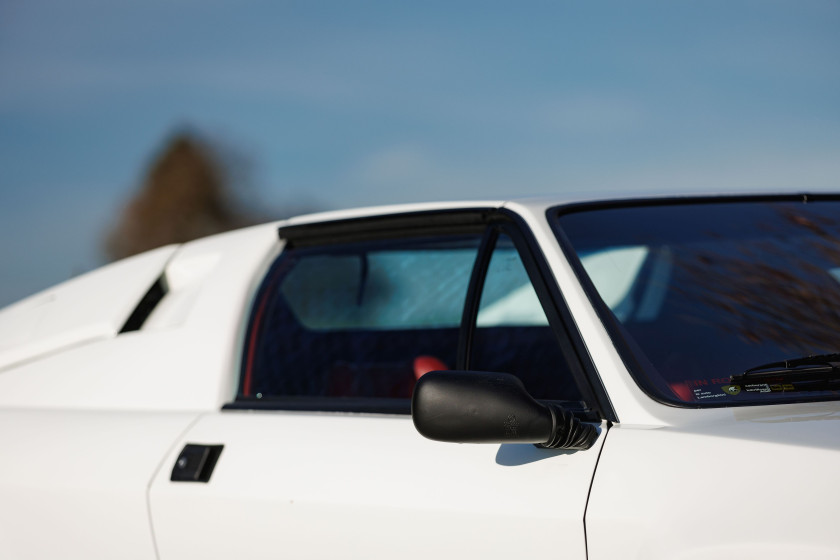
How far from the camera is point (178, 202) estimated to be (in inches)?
2803

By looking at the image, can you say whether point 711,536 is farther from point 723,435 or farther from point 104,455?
point 104,455

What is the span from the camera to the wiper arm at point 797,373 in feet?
5.76

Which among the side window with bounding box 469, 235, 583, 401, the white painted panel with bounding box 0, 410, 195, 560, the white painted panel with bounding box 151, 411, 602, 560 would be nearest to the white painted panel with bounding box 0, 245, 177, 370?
the white painted panel with bounding box 0, 410, 195, 560

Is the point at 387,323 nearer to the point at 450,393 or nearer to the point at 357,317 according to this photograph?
the point at 357,317

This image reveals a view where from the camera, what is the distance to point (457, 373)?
1.69m

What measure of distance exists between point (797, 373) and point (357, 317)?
1.86 meters

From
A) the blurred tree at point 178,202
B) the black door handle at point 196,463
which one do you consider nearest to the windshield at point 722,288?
the black door handle at point 196,463

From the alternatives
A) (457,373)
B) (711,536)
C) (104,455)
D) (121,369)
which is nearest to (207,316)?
(121,369)

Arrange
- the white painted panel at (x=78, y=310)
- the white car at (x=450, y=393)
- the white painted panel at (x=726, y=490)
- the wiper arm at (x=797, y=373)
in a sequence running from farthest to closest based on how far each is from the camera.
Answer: the white painted panel at (x=78, y=310) → the wiper arm at (x=797, y=373) → the white car at (x=450, y=393) → the white painted panel at (x=726, y=490)

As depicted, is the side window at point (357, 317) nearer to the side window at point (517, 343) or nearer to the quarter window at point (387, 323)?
the quarter window at point (387, 323)

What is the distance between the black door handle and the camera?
217 centimetres

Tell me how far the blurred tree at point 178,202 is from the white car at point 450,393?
63.7 meters

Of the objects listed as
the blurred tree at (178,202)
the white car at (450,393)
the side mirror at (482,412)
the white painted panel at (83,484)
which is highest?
the side mirror at (482,412)

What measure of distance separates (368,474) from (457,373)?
389 millimetres
